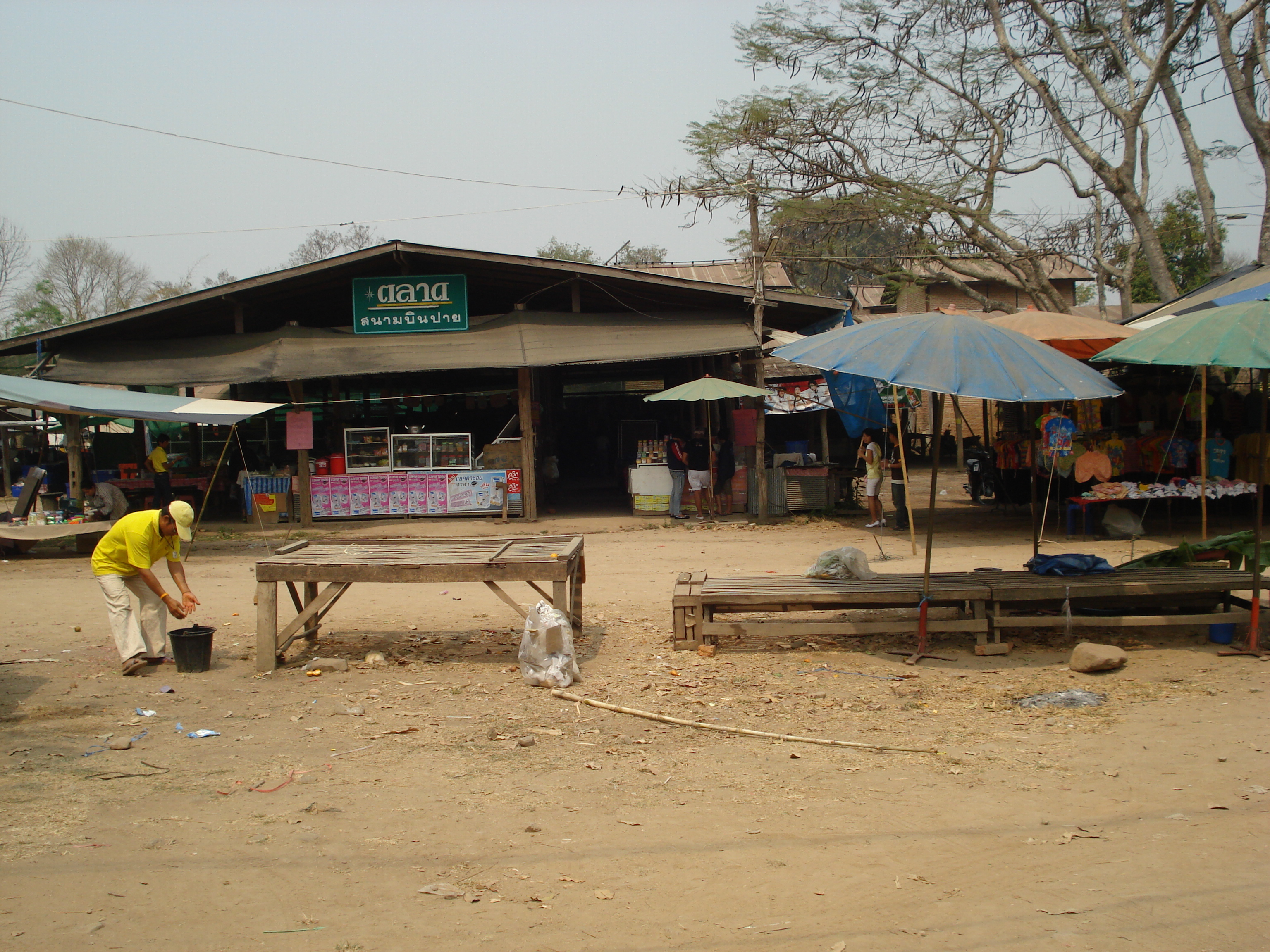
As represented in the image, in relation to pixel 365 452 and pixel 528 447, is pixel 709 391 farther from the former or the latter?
pixel 365 452

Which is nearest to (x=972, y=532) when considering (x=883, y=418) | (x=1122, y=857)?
(x=883, y=418)

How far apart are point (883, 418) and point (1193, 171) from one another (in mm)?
9993

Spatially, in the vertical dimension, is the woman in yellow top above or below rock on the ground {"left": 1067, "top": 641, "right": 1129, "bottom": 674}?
above

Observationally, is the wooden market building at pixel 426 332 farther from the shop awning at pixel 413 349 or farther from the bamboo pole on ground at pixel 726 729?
the bamboo pole on ground at pixel 726 729

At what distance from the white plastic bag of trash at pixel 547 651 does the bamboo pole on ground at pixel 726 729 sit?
19cm

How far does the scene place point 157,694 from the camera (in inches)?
264

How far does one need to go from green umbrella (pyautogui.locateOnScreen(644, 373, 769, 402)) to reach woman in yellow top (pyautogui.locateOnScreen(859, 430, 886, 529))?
2.00 meters

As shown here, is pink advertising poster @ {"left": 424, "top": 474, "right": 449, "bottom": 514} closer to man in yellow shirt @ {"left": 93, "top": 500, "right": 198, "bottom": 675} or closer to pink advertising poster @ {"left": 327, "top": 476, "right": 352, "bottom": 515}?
pink advertising poster @ {"left": 327, "top": 476, "right": 352, "bottom": 515}

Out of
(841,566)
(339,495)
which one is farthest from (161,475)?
(841,566)

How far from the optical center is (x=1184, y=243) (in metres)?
30.3

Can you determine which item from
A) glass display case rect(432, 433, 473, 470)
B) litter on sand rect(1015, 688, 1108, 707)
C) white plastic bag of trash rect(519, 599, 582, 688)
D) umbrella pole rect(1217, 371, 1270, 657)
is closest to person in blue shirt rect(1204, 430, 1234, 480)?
umbrella pole rect(1217, 371, 1270, 657)

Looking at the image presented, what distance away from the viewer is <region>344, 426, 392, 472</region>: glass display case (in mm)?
17797

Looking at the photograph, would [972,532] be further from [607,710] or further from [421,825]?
[421,825]

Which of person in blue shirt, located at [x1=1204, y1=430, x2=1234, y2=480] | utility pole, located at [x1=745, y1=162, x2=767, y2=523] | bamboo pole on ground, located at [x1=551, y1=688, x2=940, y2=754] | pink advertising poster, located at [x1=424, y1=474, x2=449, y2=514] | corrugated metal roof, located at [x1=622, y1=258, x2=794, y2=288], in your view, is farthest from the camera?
corrugated metal roof, located at [x1=622, y1=258, x2=794, y2=288]
